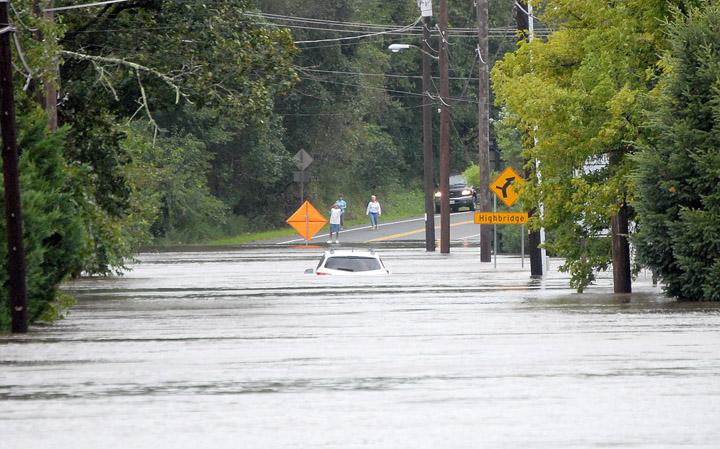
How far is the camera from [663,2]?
31.6 meters

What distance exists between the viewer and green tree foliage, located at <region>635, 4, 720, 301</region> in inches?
1110

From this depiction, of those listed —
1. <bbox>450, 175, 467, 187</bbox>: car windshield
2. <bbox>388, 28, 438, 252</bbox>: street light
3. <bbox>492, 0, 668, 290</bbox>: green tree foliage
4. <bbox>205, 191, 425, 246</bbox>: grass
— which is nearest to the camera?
<bbox>492, 0, 668, 290</bbox>: green tree foliage

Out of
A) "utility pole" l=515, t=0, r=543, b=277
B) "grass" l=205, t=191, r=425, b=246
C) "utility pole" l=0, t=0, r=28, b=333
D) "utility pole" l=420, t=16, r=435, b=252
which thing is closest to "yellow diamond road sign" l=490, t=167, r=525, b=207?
"utility pole" l=515, t=0, r=543, b=277

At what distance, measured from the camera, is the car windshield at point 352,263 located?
39.9 meters

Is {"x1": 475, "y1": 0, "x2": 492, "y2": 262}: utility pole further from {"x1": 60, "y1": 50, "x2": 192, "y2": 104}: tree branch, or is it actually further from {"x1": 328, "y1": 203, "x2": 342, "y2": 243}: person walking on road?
{"x1": 60, "y1": 50, "x2": 192, "y2": 104}: tree branch

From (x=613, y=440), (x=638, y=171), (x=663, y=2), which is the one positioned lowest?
(x=613, y=440)

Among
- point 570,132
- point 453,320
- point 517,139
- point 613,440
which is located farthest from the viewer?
point 517,139

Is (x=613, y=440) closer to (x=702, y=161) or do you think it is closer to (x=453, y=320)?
(x=453, y=320)

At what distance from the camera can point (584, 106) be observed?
31266mm

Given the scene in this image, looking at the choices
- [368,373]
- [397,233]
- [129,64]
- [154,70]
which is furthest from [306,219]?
[368,373]

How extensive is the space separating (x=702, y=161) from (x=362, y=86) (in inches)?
2223

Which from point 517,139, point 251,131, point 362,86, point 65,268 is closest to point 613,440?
point 65,268

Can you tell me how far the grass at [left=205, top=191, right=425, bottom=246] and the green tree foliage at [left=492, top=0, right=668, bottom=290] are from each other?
40.9m

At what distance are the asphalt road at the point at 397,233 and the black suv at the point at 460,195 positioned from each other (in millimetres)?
1549
